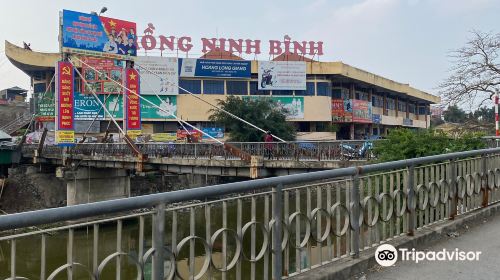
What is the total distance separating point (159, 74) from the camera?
37.9 metres

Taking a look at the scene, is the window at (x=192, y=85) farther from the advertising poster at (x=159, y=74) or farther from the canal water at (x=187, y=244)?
the canal water at (x=187, y=244)

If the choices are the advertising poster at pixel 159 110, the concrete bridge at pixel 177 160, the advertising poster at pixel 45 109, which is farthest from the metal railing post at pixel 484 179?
the advertising poster at pixel 45 109

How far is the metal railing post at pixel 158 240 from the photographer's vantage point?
8.08 ft

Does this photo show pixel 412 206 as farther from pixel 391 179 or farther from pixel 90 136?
pixel 90 136

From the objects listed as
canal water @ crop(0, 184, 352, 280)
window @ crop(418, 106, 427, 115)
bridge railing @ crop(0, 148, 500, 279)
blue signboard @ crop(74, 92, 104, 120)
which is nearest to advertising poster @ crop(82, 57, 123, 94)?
blue signboard @ crop(74, 92, 104, 120)

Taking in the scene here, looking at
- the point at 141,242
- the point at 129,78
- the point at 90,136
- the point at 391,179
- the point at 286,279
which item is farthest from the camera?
the point at 90,136

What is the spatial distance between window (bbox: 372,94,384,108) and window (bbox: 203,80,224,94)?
19.0 m

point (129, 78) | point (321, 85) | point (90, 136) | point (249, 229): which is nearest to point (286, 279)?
point (249, 229)

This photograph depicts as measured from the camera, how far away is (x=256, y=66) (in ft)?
132

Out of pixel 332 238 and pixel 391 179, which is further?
pixel 391 179

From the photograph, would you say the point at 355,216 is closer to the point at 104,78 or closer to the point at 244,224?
the point at 244,224

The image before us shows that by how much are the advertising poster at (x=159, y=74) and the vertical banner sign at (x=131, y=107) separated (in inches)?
479

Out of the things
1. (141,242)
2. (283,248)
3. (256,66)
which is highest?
(256,66)

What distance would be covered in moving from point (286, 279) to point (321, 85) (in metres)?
39.3
